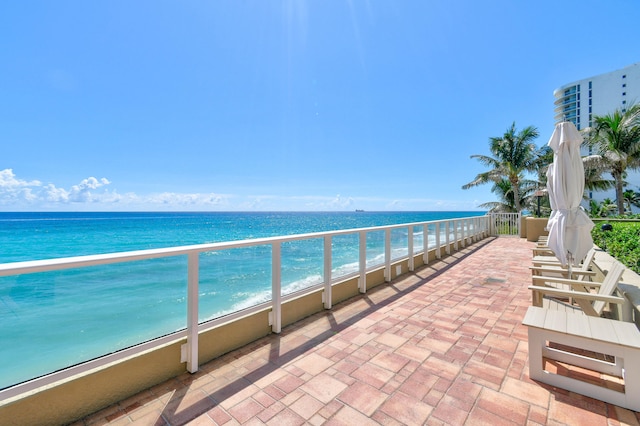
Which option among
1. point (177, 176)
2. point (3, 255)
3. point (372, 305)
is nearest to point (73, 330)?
point (372, 305)

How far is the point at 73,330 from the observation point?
1908 mm

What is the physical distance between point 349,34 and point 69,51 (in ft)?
33.9

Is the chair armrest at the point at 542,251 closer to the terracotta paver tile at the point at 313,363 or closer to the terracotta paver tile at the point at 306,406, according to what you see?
the terracotta paver tile at the point at 313,363

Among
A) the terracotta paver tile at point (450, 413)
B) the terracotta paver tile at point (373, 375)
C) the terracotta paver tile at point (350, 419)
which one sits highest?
the terracotta paver tile at point (450, 413)

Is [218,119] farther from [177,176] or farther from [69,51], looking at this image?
[177,176]

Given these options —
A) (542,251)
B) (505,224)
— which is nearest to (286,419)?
(542,251)

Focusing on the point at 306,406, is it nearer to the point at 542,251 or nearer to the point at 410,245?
the point at 410,245

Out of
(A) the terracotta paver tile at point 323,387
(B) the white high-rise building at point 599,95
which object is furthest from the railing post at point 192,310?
(B) the white high-rise building at point 599,95

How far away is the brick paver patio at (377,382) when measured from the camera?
1805mm

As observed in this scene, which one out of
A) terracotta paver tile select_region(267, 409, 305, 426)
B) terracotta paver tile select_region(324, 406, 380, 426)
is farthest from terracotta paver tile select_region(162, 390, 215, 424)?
terracotta paver tile select_region(324, 406, 380, 426)

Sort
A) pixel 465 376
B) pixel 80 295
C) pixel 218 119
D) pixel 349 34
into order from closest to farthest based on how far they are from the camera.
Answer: pixel 80 295, pixel 465 376, pixel 349 34, pixel 218 119

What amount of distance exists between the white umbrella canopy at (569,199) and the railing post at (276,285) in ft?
12.2

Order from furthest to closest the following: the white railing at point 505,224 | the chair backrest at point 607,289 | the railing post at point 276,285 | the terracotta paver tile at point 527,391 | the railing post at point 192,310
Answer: the white railing at point 505,224 < the railing post at point 276,285 < the chair backrest at point 607,289 < the railing post at point 192,310 < the terracotta paver tile at point 527,391

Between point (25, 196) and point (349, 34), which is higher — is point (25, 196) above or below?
below
